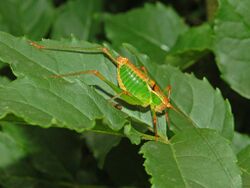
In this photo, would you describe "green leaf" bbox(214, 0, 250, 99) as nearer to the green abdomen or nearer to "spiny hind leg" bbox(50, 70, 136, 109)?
the green abdomen

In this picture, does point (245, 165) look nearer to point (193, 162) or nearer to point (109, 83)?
point (193, 162)

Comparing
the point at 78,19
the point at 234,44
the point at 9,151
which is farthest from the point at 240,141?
the point at 78,19

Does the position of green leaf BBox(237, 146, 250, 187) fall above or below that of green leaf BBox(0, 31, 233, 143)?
below

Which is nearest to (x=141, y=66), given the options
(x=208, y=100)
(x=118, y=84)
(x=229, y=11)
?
(x=118, y=84)

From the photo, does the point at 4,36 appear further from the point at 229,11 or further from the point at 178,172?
the point at 229,11

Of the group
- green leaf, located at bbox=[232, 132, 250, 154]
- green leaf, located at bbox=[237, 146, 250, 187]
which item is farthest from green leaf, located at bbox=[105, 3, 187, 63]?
green leaf, located at bbox=[237, 146, 250, 187]

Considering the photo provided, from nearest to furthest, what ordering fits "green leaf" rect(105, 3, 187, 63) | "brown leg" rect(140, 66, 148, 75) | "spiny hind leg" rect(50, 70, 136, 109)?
"spiny hind leg" rect(50, 70, 136, 109)
"brown leg" rect(140, 66, 148, 75)
"green leaf" rect(105, 3, 187, 63)

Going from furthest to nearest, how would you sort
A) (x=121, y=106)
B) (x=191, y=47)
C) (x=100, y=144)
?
1. (x=191, y=47)
2. (x=100, y=144)
3. (x=121, y=106)
